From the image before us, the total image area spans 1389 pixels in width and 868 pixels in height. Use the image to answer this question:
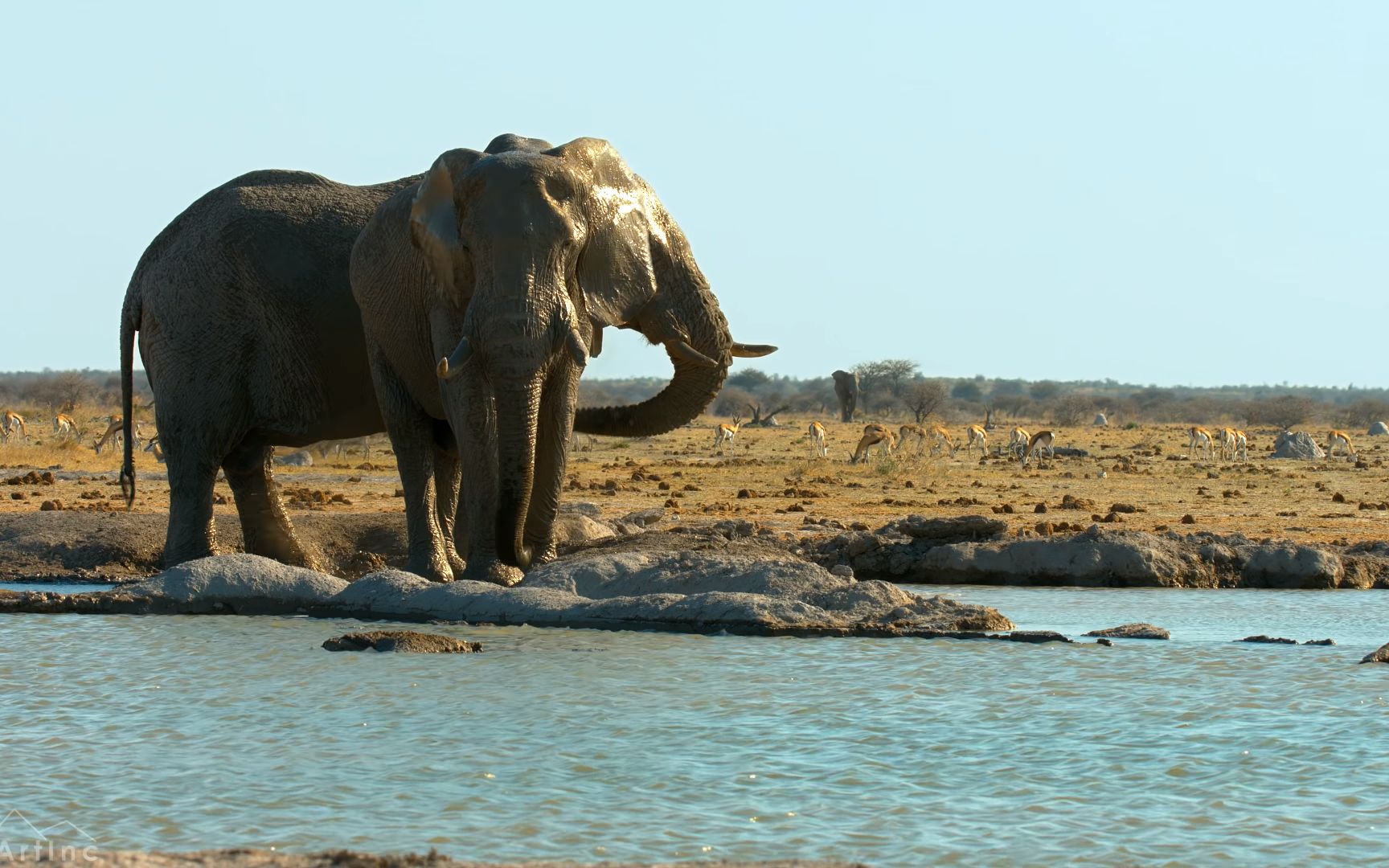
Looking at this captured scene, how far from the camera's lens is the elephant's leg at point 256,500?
15.0 m

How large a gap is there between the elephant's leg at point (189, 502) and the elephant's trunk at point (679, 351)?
2.76 metres

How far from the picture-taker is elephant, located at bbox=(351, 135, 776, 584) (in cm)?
1211

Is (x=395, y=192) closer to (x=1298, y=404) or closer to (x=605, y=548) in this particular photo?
(x=605, y=548)

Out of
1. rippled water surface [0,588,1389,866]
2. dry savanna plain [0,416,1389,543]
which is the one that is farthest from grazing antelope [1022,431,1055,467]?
rippled water surface [0,588,1389,866]

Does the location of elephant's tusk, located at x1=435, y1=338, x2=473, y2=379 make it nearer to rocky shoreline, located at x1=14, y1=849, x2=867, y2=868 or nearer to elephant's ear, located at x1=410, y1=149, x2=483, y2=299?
elephant's ear, located at x1=410, y1=149, x2=483, y2=299

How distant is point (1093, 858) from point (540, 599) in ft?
19.1

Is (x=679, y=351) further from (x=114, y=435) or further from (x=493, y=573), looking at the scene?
(x=114, y=435)

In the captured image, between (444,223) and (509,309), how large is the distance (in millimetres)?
924

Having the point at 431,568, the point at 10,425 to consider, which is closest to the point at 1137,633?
the point at 431,568

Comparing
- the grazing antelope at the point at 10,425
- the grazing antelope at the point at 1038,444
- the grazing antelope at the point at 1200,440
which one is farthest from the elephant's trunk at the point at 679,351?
the grazing antelope at the point at 10,425

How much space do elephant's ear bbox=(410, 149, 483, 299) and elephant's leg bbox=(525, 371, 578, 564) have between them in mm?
855

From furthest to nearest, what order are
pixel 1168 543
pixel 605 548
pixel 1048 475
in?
pixel 1048 475, pixel 1168 543, pixel 605 548

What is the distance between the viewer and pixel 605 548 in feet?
44.6

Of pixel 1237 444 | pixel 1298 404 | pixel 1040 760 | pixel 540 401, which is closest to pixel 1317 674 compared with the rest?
pixel 1040 760
